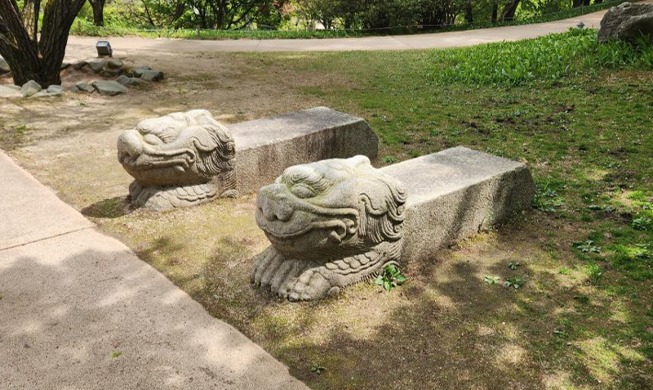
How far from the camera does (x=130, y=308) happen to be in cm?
409

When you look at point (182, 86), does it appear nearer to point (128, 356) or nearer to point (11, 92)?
point (11, 92)

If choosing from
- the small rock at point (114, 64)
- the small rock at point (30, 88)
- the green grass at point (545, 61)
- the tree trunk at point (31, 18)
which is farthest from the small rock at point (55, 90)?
the green grass at point (545, 61)

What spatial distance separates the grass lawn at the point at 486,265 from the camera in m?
3.55

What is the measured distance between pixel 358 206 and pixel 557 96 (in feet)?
22.6

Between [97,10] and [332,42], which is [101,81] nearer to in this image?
[332,42]

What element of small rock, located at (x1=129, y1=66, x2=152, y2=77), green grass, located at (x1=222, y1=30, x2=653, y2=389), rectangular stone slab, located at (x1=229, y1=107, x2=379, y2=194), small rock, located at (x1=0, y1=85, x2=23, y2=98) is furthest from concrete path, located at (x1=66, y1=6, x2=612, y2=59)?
rectangular stone slab, located at (x1=229, y1=107, x2=379, y2=194)

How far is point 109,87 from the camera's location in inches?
424

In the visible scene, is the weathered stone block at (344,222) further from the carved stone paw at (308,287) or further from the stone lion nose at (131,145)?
the stone lion nose at (131,145)

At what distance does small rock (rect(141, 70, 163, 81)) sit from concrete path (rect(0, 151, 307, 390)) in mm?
6842

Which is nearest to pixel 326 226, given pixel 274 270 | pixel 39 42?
pixel 274 270

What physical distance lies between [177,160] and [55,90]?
20.8 ft

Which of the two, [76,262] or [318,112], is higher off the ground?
[318,112]

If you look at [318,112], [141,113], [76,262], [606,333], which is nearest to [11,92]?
[141,113]

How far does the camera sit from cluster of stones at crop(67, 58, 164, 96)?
10.7 metres
